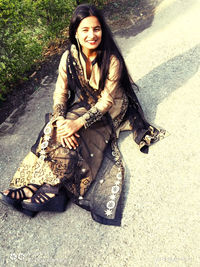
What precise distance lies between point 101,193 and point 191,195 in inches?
38.0

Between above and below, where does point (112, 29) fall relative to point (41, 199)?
above

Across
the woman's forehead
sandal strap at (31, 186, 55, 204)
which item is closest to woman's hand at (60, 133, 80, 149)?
sandal strap at (31, 186, 55, 204)

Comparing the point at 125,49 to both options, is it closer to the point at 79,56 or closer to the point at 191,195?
the point at 79,56

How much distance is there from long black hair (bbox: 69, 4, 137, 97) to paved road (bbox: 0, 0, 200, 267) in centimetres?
94

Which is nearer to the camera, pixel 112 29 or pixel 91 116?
pixel 91 116

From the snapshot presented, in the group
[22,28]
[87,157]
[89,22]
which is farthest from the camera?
[22,28]

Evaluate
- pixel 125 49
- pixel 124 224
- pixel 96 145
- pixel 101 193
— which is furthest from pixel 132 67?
pixel 124 224

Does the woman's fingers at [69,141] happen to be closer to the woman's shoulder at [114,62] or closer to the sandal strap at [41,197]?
the sandal strap at [41,197]

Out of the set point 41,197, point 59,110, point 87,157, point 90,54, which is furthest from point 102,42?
point 41,197

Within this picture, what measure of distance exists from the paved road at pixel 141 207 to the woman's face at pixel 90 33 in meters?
Answer: 1.33

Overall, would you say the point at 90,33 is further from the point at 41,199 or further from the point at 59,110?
the point at 41,199

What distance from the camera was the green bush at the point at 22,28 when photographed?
3801mm

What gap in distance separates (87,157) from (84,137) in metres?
0.22

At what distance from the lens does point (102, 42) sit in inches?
105
